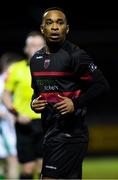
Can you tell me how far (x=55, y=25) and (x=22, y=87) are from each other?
2926 mm

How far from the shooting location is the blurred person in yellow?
28.9 feet

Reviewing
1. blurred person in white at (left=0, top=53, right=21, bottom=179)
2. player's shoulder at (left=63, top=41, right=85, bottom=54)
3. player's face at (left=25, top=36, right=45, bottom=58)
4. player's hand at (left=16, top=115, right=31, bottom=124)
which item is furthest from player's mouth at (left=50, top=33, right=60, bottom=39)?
blurred person in white at (left=0, top=53, right=21, bottom=179)

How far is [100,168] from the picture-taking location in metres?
13.1

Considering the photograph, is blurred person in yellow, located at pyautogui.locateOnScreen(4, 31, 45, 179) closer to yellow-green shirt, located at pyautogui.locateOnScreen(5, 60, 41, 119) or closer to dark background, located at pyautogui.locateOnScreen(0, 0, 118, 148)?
yellow-green shirt, located at pyautogui.locateOnScreen(5, 60, 41, 119)

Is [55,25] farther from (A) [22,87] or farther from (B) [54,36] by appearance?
(A) [22,87]

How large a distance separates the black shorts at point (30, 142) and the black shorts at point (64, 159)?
8.50 feet

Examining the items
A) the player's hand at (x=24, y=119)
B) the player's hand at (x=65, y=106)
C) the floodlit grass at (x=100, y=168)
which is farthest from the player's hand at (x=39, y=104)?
the floodlit grass at (x=100, y=168)

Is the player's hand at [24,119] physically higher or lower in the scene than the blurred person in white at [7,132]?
higher

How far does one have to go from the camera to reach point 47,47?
6375 mm

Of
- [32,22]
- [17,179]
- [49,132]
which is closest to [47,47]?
[49,132]

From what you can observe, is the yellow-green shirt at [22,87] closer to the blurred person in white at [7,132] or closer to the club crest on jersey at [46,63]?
the blurred person in white at [7,132]

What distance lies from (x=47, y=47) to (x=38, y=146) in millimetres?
2673

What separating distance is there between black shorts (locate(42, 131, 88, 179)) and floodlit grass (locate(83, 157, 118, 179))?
5.06 m

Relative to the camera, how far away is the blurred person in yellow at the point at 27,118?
28.9 feet
